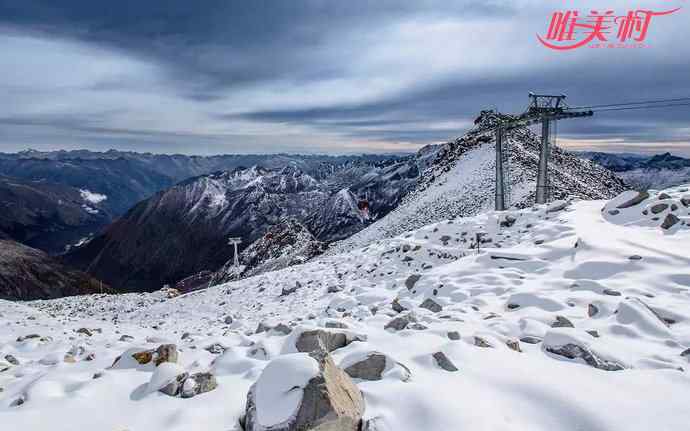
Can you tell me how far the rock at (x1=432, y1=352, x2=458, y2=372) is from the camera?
6.13 meters

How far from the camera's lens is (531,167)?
44562mm

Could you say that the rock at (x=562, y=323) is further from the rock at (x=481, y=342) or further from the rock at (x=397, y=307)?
the rock at (x=397, y=307)

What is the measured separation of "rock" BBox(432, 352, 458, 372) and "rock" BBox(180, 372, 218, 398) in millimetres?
3699

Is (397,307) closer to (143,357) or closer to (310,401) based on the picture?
(143,357)

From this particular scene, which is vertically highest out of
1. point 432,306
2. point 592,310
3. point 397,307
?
point 592,310

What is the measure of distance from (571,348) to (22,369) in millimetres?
11380

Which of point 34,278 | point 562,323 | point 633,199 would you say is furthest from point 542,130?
point 34,278

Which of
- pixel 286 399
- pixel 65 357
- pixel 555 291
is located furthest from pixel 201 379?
pixel 555 291

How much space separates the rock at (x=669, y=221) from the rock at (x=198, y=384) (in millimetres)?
16341

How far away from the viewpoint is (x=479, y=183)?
4453 centimetres

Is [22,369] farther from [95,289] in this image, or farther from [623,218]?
[95,289]

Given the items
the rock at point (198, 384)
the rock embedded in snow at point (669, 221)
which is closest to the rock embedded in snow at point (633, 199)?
the rock embedded in snow at point (669, 221)

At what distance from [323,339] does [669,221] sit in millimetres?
14444

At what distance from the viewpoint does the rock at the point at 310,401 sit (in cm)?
436
